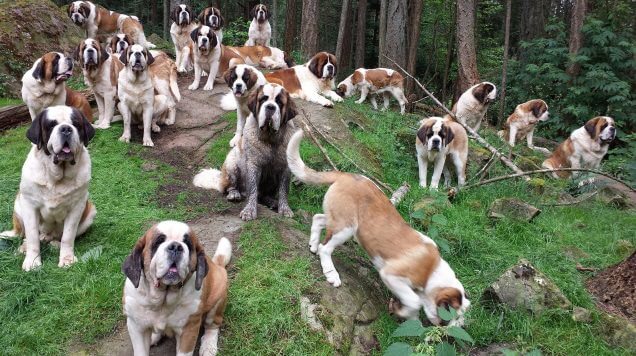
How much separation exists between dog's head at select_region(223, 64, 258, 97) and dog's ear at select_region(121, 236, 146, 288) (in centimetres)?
472

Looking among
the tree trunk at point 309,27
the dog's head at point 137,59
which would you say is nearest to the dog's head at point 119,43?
the dog's head at point 137,59

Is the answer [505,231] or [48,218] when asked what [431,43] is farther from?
[48,218]

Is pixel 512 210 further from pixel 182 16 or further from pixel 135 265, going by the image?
pixel 182 16

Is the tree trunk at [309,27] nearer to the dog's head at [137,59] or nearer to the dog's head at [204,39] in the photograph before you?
the dog's head at [204,39]

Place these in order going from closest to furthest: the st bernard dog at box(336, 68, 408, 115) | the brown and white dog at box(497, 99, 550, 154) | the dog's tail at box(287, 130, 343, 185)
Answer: the dog's tail at box(287, 130, 343, 185) → the brown and white dog at box(497, 99, 550, 154) → the st bernard dog at box(336, 68, 408, 115)

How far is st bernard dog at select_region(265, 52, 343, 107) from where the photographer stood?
10.5 meters

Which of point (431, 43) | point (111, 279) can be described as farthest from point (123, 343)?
point (431, 43)

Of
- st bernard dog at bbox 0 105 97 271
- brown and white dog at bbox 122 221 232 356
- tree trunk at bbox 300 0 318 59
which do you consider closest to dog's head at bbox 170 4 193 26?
tree trunk at bbox 300 0 318 59

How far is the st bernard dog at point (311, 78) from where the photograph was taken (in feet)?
34.6

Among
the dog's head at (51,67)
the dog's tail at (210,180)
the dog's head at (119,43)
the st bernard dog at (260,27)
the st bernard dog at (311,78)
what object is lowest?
the dog's tail at (210,180)

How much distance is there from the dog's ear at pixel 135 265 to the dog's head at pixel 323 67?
26.0 feet

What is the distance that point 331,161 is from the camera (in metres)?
7.29

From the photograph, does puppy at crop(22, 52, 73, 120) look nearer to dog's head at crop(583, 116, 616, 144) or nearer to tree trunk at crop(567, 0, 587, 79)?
dog's head at crop(583, 116, 616, 144)

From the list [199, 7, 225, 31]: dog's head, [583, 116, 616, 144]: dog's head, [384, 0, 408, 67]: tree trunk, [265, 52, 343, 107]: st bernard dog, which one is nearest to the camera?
[265, 52, 343, 107]: st bernard dog
